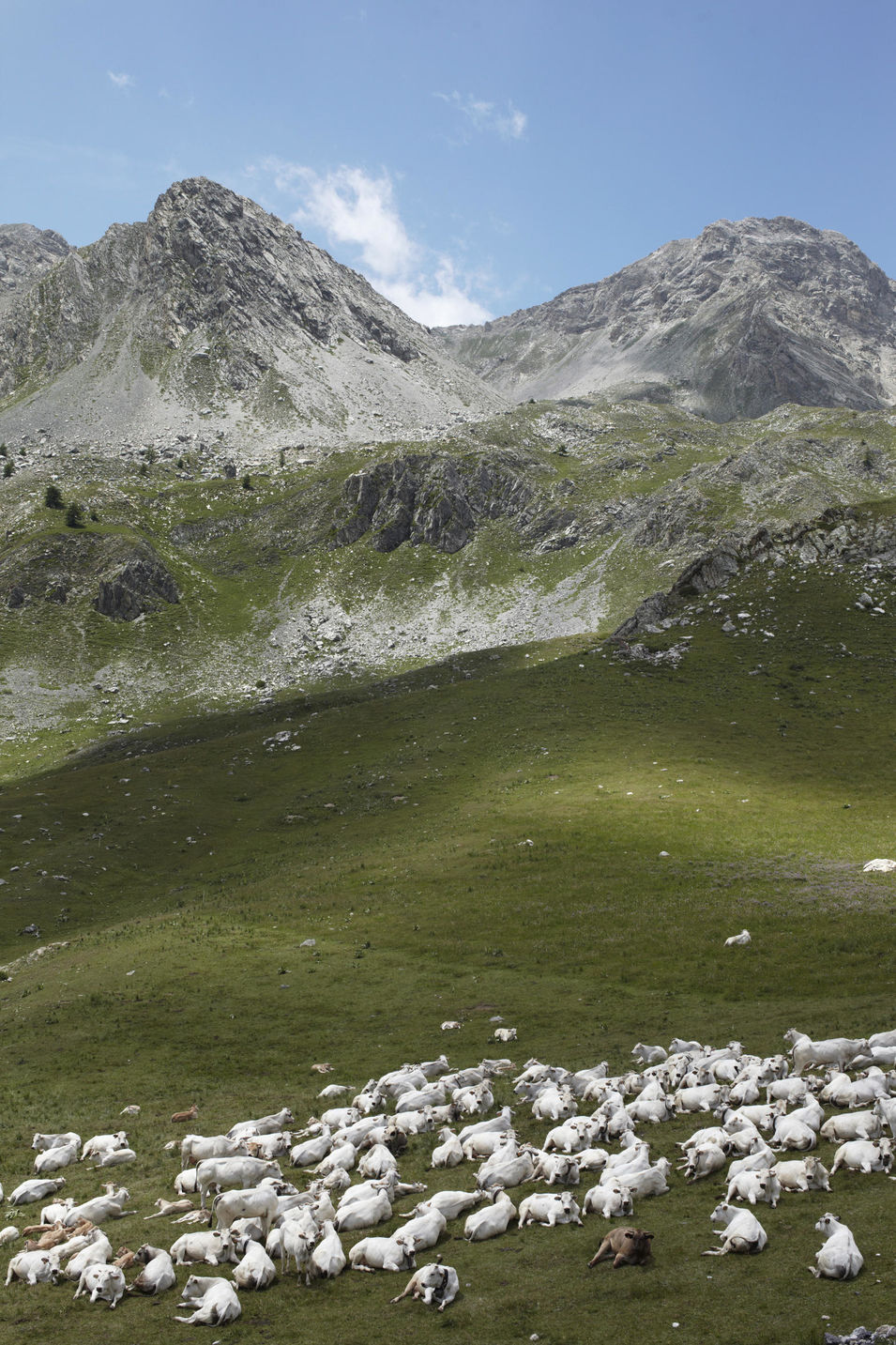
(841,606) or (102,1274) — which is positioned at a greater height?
(841,606)

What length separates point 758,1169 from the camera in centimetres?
1580

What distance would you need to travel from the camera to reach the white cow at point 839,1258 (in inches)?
496

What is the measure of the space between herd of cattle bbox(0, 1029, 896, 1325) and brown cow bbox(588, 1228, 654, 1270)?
1.2 inches

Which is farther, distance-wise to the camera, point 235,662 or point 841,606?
point 235,662

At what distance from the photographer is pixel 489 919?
43.3 metres

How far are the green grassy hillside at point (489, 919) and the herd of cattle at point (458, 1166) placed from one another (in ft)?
1.55

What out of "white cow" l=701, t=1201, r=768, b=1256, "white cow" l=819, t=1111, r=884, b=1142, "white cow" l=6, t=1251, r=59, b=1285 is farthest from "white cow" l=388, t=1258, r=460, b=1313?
"white cow" l=819, t=1111, r=884, b=1142

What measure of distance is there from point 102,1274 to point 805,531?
370ft

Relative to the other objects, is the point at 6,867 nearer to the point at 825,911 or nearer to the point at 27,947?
the point at 27,947

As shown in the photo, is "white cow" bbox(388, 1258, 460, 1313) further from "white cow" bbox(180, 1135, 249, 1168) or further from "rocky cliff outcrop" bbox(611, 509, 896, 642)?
"rocky cliff outcrop" bbox(611, 509, 896, 642)

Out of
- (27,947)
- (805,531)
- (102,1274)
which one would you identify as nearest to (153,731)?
(27,947)

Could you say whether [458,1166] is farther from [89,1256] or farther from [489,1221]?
[89,1256]

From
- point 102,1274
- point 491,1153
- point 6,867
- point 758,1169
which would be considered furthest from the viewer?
point 6,867

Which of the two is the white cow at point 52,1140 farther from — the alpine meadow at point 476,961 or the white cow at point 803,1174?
the white cow at point 803,1174
